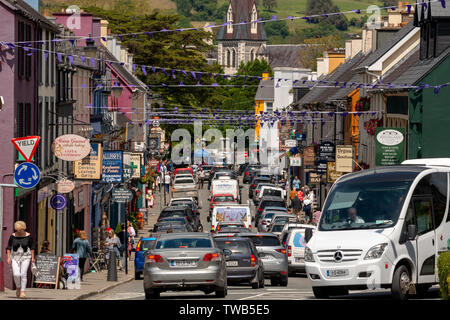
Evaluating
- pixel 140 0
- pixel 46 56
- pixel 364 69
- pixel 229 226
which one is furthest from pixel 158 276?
pixel 140 0

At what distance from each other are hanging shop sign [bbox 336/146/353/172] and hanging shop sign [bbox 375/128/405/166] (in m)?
8.87

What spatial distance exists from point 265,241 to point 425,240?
11199 millimetres

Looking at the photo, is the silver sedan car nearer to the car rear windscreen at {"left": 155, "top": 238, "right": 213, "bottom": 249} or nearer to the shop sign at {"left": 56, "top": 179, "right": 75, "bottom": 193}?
Result: the car rear windscreen at {"left": 155, "top": 238, "right": 213, "bottom": 249}

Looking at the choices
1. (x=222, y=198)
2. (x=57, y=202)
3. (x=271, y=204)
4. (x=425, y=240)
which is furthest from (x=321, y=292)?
(x=222, y=198)

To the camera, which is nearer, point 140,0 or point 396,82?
point 396,82

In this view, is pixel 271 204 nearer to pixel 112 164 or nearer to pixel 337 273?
pixel 112 164

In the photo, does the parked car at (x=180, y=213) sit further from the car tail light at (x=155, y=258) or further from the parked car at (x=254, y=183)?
the parked car at (x=254, y=183)

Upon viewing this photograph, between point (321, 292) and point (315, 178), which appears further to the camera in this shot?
point (315, 178)

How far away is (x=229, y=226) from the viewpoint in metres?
42.4

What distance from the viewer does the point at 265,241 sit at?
29.2 m

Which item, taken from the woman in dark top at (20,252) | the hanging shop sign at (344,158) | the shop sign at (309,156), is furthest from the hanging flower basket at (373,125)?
the woman in dark top at (20,252)

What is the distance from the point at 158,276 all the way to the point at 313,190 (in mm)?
52087

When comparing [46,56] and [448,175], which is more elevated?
[46,56]

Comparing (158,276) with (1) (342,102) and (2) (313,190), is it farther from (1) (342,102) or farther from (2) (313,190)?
(2) (313,190)
